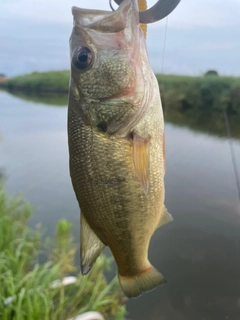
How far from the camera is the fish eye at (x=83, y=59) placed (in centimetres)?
122

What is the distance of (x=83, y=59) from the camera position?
4.04ft

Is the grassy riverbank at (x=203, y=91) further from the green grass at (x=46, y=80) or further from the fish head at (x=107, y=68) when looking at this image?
the green grass at (x=46, y=80)

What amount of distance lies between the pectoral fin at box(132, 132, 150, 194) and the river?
5.96 meters

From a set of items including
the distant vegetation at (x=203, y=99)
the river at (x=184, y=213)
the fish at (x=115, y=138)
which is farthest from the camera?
the distant vegetation at (x=203, y=99)

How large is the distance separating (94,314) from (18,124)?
73.7 feet

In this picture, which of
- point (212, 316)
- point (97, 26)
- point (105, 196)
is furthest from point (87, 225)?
point (212, 316)

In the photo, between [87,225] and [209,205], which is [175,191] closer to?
[209,205]

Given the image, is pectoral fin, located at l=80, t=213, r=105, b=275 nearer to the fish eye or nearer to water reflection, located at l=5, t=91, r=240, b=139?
the fish eye

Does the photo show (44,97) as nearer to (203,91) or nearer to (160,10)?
(203,91)

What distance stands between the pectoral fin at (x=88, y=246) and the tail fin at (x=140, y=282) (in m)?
0.18

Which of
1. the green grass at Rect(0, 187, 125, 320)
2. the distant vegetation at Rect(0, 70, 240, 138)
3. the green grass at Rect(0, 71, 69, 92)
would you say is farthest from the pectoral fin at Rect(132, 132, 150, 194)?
the green grass at Rect(0, 71, 69, 92)

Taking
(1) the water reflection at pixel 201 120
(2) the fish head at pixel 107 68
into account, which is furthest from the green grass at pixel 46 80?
(2) the fish head at pixel 107 68

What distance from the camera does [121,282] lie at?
1.30 meters

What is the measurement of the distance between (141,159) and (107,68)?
0.35m
